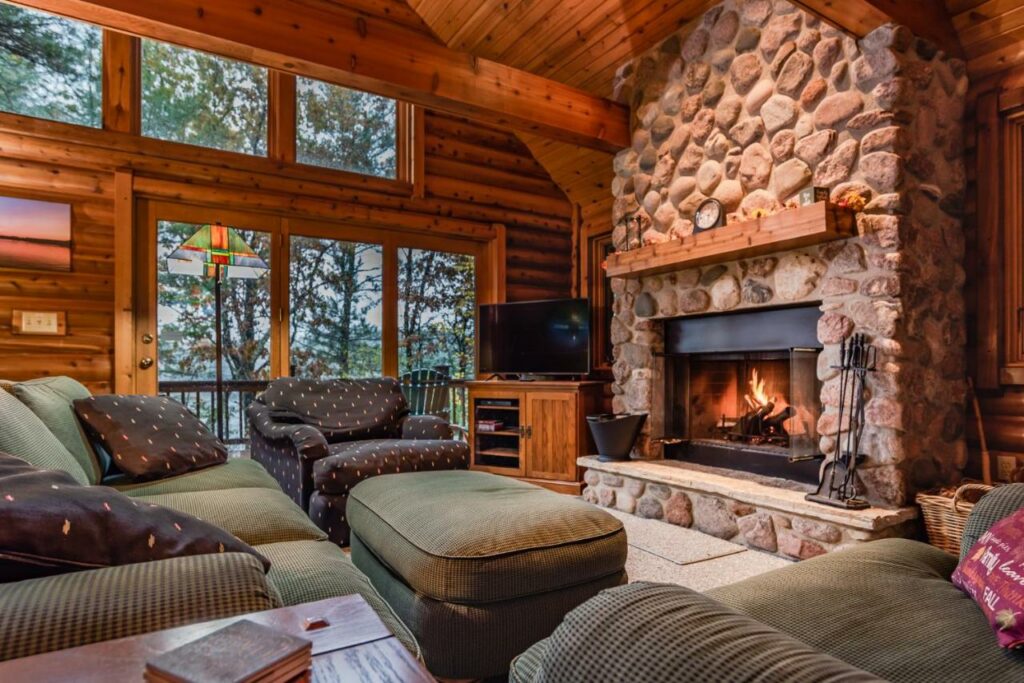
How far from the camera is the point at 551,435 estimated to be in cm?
447

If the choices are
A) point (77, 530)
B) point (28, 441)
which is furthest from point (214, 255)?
point (77, 530)

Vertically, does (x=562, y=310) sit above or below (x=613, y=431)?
above

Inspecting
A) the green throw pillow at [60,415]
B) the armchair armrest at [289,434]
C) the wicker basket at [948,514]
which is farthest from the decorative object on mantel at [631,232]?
the green throw pillow at [60,415]

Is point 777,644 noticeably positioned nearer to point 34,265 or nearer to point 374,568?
point 374,568

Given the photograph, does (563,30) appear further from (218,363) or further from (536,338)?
(218,363)

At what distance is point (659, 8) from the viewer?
371 centimetres

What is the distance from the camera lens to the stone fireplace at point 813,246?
262 centimetres

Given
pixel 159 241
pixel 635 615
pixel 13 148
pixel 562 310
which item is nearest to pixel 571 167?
pixel 562 310

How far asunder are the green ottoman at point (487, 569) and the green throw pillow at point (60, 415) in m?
1.18

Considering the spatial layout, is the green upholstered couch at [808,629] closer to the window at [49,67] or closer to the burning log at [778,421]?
the burning log at [778,421]

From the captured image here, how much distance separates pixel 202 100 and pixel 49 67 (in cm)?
89

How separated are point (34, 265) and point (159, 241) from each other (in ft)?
2.38

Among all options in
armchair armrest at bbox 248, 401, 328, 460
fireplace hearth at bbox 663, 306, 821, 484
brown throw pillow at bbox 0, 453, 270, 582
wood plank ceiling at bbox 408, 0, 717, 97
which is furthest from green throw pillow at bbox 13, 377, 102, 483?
wood plank ceiling at bbox 408, 0, 717, 97

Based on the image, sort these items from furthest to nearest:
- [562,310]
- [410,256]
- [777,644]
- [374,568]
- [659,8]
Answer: [410,256] < [562,310] < [659,8] < [374,568] < [777,644]
